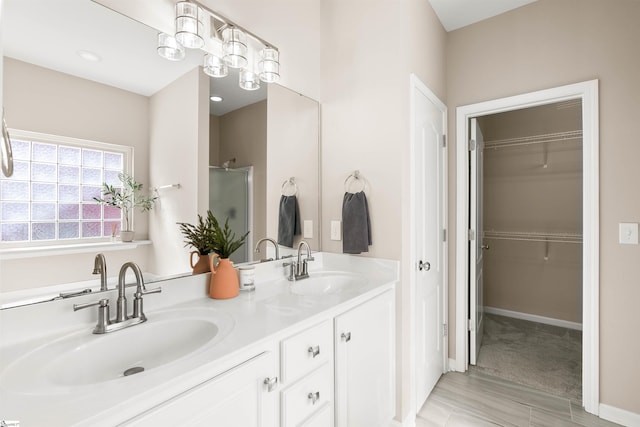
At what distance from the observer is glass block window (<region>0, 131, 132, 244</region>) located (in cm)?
99

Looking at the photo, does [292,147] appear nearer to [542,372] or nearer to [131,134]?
[131,134]

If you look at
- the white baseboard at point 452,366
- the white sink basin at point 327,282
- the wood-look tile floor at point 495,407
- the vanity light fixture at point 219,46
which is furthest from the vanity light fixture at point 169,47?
the white baseboard at point 452,366

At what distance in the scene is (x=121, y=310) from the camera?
1071mm

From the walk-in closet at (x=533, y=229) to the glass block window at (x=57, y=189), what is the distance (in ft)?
9.94

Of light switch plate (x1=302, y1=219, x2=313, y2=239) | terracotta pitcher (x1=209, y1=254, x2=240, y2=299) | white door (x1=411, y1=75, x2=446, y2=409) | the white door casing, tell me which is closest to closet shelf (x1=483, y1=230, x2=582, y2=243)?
the white door casing

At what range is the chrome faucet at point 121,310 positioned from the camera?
1.02 m

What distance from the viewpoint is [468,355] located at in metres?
2.54

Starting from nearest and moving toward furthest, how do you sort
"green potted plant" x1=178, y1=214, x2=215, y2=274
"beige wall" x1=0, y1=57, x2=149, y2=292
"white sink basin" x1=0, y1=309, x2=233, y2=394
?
"white sink basin" x1=0, y1=309, x2=233, y2=394, "beige wall" x1=0, y1=57, x2=149, y2=292, "green potted plant" x1=178, y1=214, x2=215, y2=274

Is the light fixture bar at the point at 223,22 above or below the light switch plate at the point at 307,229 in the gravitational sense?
above

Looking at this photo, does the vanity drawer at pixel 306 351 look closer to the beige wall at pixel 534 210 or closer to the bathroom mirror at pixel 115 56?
the bathroom mirror at pixel 115 56

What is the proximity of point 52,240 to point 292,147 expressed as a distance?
4.23 feet

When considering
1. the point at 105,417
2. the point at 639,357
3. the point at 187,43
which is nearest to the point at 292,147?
the point at 187,43

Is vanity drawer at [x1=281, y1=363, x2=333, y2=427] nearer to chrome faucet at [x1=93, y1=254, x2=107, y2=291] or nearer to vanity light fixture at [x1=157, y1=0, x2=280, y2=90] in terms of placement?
chrome faucet at [x1=93, y1=254, x2=107, y2=291]

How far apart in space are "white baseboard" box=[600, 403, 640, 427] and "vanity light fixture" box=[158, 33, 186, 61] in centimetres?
306
